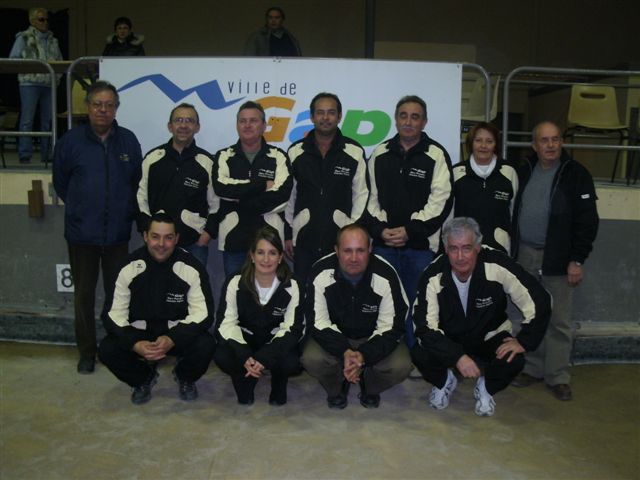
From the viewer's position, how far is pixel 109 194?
3.94m

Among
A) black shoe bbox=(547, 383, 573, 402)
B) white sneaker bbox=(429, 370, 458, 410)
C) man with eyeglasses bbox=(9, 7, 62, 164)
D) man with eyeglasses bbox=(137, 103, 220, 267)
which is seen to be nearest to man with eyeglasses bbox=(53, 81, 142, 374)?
man with eyeglasses bbox=(137, 103, 220, 267)

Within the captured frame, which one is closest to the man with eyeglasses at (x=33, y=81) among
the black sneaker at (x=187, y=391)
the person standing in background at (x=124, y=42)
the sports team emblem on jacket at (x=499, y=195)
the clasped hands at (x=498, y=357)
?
the person standing in background at (x=124, y=42)

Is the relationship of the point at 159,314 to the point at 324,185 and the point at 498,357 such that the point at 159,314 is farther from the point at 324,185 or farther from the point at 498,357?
the point at 498,357

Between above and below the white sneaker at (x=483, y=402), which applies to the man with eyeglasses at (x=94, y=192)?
above

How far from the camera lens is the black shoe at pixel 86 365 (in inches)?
158

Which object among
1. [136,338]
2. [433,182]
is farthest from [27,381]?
[433,182]

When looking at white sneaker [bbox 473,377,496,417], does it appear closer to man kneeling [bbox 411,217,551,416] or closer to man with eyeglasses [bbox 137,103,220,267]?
man kneeling [bbox 411,217,551,416]

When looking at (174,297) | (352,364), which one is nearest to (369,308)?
(352,364)

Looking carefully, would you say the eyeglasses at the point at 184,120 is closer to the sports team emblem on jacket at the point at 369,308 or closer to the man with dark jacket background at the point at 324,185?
the man with dark jacket background at the point at 324,185

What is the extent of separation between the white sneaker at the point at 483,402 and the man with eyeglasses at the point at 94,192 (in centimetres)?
230

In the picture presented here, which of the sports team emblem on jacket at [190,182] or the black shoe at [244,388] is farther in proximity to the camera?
the sports team emblem on jacket at [190,182]

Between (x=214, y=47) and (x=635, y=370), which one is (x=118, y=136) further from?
(x=214, y=47)

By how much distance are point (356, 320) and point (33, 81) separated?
13.2ft

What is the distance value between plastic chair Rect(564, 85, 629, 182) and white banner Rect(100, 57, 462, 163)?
5.99 ft
